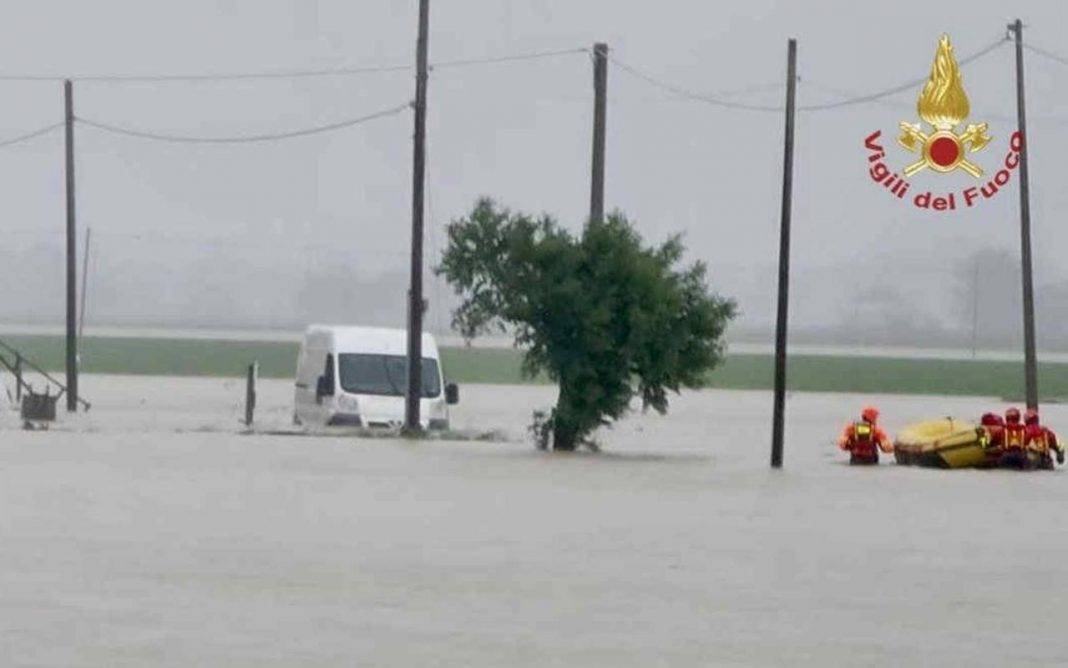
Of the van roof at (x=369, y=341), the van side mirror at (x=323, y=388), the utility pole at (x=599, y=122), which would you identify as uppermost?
the utility pole at (x=599, y=122)

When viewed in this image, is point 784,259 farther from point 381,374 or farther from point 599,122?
point 381,374

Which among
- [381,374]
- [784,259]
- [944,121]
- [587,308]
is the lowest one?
[381,374]

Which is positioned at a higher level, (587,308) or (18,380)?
(587,308)

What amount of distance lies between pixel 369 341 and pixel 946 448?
41.0ft

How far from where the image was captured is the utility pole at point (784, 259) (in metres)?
38.9

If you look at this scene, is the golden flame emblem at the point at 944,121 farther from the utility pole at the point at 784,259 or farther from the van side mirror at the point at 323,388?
the van side mirror at the point at 323,388

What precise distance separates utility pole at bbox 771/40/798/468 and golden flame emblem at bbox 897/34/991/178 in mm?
7287

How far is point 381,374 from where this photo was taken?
48875mm

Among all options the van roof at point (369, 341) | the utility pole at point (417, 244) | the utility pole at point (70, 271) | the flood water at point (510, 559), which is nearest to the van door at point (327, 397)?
the van roof at point (369, 341)

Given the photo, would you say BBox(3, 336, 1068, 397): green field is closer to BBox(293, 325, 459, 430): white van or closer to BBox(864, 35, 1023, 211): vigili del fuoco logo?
BBox(864, 35, 1023, 211): vigili del fuoco logo

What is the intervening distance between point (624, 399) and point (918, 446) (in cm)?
422

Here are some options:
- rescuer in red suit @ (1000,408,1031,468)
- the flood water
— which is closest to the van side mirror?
the flood water

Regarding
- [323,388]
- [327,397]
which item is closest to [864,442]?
[327,397]

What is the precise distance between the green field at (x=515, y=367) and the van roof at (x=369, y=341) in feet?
88.5
